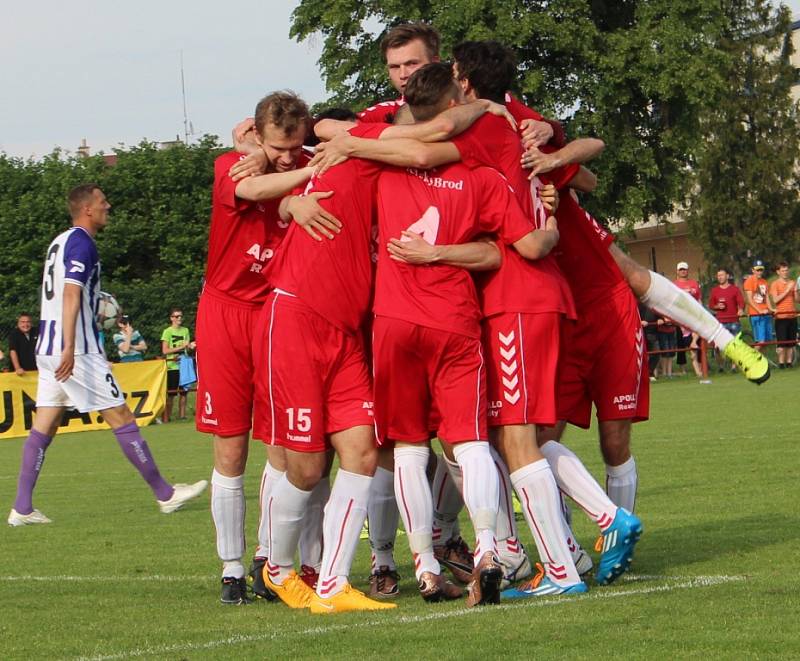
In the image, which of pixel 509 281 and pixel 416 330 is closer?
pixel 416 330

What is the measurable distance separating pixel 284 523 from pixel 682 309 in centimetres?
246

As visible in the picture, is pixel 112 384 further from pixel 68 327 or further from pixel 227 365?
pixel 227 365

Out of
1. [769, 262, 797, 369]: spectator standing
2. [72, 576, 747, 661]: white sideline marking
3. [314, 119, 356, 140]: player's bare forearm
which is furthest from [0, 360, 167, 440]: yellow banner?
[72, 576, 747, 661]: white sideline marking

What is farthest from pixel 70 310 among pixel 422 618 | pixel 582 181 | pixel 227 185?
pixel 422 618

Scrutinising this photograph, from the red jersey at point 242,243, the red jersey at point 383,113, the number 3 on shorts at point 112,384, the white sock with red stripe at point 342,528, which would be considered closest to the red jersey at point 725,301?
the number 3 on shorts at point 112,384

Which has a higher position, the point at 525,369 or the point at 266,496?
the point at 525,369

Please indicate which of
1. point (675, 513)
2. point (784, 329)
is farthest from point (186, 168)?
point (675, 513)

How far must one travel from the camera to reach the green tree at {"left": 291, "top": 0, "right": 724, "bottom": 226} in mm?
38656

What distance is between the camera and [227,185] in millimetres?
6883

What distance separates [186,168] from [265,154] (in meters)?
38.5

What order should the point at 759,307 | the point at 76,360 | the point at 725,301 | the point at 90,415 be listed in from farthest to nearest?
the point at 759,307
the point at 725,301
the point at 90,415
the point at 76,360

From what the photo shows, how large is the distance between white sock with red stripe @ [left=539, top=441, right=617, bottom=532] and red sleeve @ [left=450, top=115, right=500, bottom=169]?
4.64ft

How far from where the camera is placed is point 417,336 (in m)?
6.22

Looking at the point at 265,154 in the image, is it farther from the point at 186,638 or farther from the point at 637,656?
the point at 637,656
